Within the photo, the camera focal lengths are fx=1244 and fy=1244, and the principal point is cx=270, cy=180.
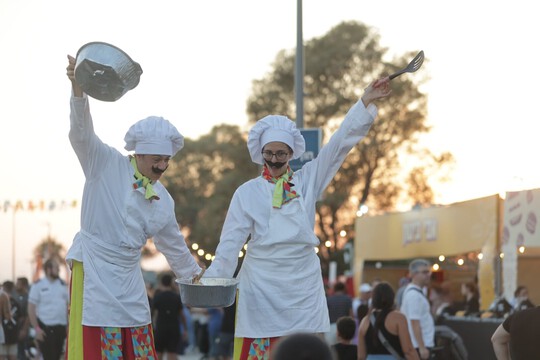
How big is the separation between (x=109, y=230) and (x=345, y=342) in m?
4.49

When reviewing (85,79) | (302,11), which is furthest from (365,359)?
(302,11)

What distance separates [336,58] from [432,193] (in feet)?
22.2

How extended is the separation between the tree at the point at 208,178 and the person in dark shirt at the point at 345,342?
40632mm

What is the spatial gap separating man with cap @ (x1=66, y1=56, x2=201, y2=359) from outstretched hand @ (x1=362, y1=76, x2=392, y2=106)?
120 cm

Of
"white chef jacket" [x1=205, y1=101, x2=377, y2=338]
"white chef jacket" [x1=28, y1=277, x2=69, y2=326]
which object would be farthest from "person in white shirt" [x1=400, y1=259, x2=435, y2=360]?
"white chef jacket" [x1=205, y1=101, x2=377, y2=338]

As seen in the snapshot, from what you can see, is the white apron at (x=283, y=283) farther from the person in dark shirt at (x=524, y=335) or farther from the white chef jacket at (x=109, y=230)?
the person in dark shirt at (x=524, y=335)

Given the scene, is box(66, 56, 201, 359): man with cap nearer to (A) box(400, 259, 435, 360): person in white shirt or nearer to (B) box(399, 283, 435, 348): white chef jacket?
(A) box(400, 259, 435, 360): person in white shirt

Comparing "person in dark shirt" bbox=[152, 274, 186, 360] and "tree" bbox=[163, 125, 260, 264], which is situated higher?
"tree" bbox=[163, 125, 260, 264]

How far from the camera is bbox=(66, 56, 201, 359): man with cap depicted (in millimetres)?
7410

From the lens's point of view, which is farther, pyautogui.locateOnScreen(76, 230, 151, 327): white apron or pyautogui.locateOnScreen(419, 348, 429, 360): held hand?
pyautogui.locateOnScreen(419, 348, 429, 360): held hand

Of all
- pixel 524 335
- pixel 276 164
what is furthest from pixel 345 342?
pixel 276 164

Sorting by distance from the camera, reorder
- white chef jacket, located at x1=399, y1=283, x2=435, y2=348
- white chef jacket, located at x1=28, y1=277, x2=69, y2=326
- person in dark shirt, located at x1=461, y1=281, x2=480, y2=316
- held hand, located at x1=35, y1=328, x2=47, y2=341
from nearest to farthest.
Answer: white chef jacket, located at x1=399, y1=283, x2=435, y2=348 < held hand, located at x1=35, y1=328, x2=47, y2=341 < white chef jacket, located at x1=28, y1=277, x2=69, y2=326 < person in dark shirt, located at x1=461, y1=281, x2=480, y2=316

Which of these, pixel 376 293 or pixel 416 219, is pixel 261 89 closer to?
pixel 416 219

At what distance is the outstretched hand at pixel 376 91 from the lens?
7484 mm
